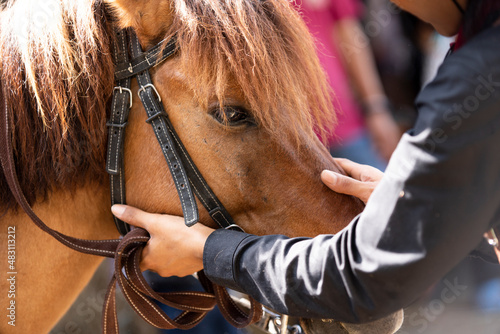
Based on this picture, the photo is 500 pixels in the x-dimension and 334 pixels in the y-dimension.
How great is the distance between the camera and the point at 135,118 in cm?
130

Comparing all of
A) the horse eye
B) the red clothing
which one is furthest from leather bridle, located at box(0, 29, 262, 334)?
the red clothing

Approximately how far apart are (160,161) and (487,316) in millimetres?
3545

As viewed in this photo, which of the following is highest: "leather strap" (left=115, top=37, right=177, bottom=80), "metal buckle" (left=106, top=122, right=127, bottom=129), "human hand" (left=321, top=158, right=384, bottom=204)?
"leather strap" (left=115, top=37, right=177, bottom=80)

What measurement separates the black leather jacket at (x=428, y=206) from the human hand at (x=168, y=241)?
359 millimetres

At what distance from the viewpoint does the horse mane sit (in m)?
1.23

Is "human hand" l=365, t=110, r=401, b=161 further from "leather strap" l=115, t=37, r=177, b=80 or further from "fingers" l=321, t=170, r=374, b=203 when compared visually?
"leather strap" l=115, t=37, r=177, b=80

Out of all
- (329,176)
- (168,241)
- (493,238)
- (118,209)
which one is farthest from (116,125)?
(493,238)

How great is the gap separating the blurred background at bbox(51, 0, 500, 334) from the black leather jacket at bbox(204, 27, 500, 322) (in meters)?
0.86

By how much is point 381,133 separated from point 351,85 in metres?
0.34

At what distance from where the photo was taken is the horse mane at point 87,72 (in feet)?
4.03

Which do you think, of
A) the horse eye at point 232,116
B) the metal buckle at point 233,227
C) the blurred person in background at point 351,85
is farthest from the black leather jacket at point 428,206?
the blurred person in background at point 351,85

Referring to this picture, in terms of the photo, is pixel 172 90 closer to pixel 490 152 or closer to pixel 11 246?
pixel 11 246

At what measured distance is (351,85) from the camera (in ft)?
A: 8.59

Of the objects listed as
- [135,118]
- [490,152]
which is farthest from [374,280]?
[135,118]
